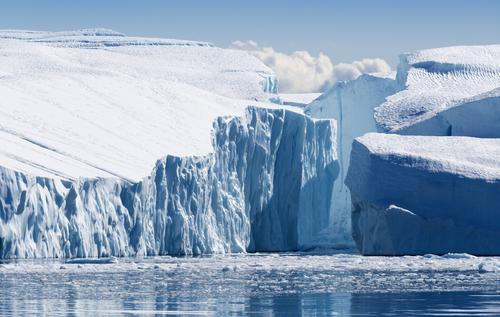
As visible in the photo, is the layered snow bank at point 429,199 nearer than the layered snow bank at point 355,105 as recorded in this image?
Yes

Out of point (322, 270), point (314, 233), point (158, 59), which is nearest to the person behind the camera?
point (322, 270)

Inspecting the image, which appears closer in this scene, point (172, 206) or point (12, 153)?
point (12, 153)

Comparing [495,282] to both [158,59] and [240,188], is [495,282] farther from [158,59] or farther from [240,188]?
[158,59]

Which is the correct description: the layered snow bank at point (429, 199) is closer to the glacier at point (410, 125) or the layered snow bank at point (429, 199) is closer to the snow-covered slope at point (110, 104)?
the glacier at point (410, 125)

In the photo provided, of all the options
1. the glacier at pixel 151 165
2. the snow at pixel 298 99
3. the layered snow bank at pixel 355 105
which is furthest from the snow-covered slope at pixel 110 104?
the layered snow bank at pixel 355 105

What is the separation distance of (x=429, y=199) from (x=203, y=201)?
4.79 meters

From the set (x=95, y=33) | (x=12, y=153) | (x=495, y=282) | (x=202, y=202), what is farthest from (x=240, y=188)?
(x=95, y=33)

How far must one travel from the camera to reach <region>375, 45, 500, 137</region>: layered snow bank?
30.2 meters

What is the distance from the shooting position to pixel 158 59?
4197 centimetres

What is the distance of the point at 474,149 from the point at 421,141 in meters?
1.11

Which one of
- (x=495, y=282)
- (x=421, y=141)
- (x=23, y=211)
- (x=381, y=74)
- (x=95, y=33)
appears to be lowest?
(x=495, y=282)

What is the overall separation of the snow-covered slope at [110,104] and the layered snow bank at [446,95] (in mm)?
3756

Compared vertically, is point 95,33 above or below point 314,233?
above

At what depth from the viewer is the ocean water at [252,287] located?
46.5 ft
